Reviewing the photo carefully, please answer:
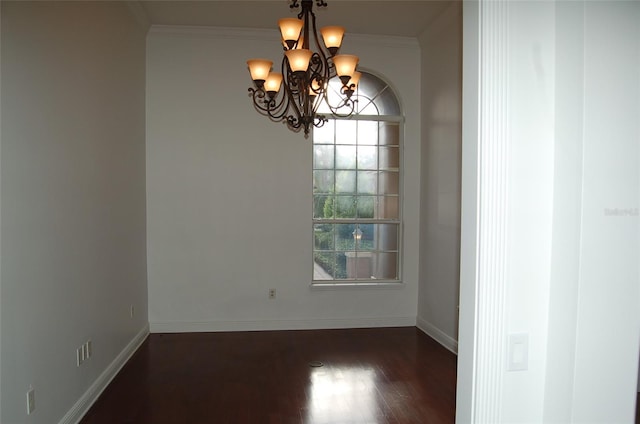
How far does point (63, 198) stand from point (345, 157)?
3135 mm

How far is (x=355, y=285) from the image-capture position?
5141 millimetres

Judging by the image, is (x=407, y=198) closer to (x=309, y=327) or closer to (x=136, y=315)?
(x=309, y=327)

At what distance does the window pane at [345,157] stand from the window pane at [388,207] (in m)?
0.54

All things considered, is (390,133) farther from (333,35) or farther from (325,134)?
(333,35)

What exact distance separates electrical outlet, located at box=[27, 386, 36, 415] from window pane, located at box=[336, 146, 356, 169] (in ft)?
11.9

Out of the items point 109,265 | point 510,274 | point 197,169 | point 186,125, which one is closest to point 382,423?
point 510,274

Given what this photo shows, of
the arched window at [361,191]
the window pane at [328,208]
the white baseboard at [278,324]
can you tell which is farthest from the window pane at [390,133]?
the white baseboard at [278,324]

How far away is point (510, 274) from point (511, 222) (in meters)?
0.15

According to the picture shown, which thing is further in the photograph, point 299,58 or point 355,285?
point 355,285

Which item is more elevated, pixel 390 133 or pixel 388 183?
pixel 390 133

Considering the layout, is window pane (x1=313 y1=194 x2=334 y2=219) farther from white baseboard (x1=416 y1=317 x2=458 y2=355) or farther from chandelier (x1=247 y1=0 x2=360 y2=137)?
chandelier (x1=247 y1=0 x2=360 y2=137)

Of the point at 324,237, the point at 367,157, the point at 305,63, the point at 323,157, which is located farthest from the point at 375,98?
the point at 305,63

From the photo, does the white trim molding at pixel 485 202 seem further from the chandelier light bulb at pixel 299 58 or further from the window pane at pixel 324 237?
the window pane at pixel 324 237

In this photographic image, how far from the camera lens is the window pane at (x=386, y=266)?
528 centimetres
